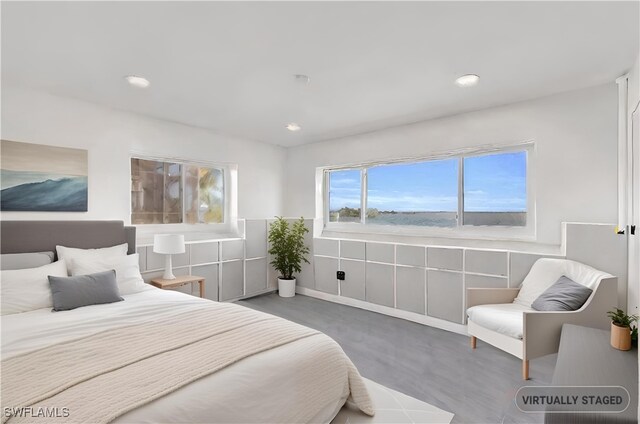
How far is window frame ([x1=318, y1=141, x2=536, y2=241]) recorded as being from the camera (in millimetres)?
3332

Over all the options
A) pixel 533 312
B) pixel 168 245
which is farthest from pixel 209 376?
pixel 168 245

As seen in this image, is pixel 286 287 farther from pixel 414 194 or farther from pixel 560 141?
pixel 560 141

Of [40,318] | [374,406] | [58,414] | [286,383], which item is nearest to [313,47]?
[286,383]

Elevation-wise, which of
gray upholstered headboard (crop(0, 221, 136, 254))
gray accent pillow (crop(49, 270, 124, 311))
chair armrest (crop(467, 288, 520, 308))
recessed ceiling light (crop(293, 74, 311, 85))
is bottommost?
chair armrest (crop(467, 288, 520, 308))

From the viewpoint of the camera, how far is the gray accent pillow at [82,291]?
7.97 feet

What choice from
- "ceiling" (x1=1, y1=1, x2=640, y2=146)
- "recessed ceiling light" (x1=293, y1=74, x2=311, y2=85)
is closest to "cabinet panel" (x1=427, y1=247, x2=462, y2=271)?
"ceiling" (x1=1, y1=1, x2=640, y2=146)

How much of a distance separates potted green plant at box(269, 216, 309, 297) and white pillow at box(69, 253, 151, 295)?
2155 mm

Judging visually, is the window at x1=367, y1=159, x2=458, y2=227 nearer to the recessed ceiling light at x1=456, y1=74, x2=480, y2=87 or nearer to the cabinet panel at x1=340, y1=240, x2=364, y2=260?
the cabinet panel at x1=340, y1=240, x2=364, y2=260

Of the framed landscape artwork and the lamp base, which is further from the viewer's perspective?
the lamp base

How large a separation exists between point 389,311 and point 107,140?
3836 mm

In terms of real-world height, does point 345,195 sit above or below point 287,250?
Result: above

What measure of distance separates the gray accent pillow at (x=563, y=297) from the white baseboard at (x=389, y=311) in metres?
0.96

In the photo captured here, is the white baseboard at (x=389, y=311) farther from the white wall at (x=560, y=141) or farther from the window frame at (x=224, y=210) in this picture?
the window frame at (x=224, y=210)

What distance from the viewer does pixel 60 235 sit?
307 cm
